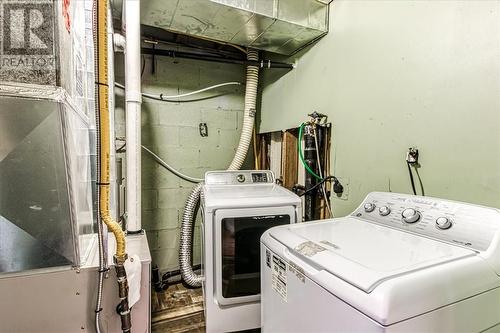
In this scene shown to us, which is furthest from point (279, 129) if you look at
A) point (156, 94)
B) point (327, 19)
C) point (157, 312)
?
point (157, 312)

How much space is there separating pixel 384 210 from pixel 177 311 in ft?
5.87

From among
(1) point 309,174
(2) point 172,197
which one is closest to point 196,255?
(2) point 172,197

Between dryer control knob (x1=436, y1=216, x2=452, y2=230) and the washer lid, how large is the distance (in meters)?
0.08

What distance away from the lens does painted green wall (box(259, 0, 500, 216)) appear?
1104 millimetres

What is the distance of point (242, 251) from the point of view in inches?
70.3

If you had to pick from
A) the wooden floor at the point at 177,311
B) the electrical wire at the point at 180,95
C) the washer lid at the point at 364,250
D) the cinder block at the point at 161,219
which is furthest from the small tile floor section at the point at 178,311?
the electrical wire at the point at 180,95

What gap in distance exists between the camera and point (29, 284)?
90 cm

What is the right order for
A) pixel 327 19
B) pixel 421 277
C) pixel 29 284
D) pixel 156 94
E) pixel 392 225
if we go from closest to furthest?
1. pixel 421 277
2. pixel 29 284
3. pixel 392 225
4. pixel 327 19
5. pixel 156 94

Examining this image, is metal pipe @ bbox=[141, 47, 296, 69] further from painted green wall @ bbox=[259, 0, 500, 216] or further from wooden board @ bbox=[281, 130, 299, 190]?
wooden board @ bbox=[281, 130, 299, 190]

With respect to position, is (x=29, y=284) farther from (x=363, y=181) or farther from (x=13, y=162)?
(x=363, y=181)

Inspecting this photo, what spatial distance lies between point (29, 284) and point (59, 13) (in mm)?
902

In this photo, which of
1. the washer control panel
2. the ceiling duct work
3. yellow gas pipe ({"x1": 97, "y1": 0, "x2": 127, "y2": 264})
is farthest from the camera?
the washer control panel

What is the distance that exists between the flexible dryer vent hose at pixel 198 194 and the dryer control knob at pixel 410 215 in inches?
70.3

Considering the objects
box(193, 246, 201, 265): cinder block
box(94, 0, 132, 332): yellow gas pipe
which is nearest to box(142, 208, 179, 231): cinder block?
box(193, 246, 201, 265): cinder block
